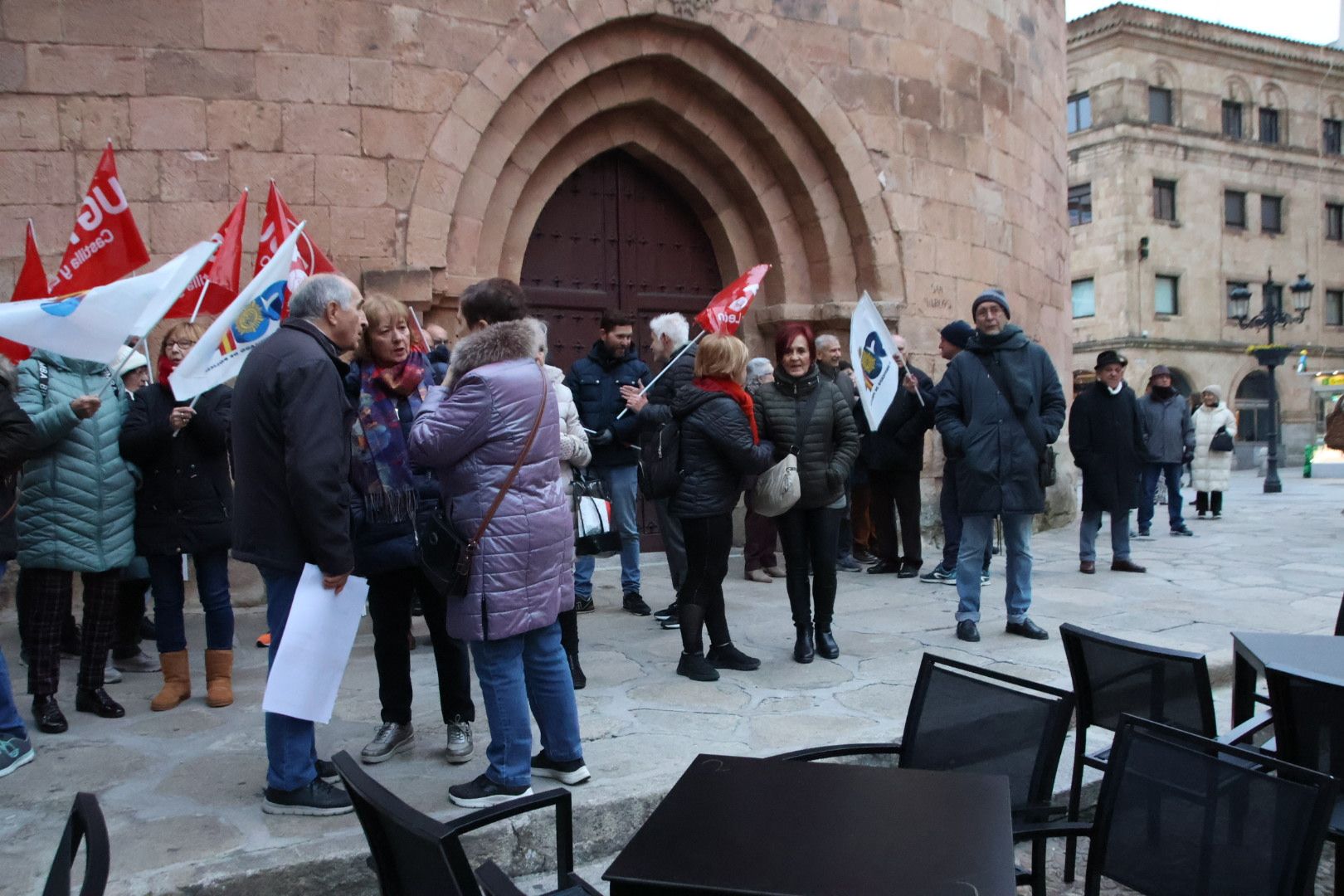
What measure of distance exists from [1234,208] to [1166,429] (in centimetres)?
2844

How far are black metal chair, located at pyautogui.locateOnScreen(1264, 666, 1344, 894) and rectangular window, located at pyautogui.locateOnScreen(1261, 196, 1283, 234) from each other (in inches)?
1504

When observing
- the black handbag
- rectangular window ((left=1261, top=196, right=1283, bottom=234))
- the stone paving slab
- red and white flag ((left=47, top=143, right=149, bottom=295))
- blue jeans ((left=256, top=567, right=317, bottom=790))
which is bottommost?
the stone paving slab

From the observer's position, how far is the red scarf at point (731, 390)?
198 inches

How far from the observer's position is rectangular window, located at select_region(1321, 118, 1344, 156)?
3734 centimetres

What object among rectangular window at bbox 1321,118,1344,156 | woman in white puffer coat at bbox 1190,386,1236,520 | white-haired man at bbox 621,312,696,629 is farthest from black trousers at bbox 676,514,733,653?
rectangular window at bbox 1321,118,1344,156

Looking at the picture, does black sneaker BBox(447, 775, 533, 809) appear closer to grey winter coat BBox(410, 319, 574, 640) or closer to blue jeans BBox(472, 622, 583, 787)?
blue jeans BBox(472, 622, 583, 787)

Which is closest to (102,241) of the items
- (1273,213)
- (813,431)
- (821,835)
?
(813,431)

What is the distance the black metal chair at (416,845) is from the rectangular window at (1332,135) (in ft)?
141

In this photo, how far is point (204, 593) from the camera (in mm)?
4789

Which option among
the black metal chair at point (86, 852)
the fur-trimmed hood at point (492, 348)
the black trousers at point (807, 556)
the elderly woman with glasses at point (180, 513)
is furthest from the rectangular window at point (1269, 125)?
the black metal chair at point (86, 852)

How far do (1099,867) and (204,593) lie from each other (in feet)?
12.6

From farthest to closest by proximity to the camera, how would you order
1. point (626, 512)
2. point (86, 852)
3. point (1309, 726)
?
1. point (626, 512)
2. point (1309, 726)
3. point (86, 852)

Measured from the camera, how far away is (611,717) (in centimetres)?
455

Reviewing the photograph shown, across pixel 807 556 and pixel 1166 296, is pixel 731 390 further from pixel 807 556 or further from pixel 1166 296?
pixel 1166 296
